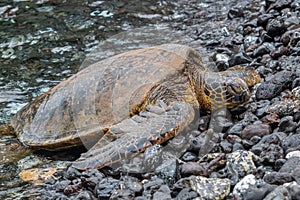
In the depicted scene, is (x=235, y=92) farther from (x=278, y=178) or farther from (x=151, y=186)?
(x=278, y=178)

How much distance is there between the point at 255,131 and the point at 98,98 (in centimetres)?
213

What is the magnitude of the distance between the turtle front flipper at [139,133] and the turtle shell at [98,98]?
41 centimetres

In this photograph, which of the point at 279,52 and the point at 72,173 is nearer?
the point at 72,173

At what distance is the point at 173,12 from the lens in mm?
11594

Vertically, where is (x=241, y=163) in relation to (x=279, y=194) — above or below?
below

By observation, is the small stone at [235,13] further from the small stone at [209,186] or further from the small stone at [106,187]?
the small stone at [209,186]

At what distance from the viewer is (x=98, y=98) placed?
600 cm

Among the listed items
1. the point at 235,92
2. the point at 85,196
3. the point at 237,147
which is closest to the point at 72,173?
the point at 85,196

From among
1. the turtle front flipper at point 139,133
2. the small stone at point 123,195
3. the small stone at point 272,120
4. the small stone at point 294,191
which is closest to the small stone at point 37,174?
the turtle front flipper at point 139,133

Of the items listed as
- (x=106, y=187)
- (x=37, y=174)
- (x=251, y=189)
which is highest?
(x=251, y=189)

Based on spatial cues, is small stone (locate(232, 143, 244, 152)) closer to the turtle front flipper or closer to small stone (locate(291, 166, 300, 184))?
the turtle front flipper

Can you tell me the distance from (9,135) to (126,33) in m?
4.48

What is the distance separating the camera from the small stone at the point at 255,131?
488 centimetres

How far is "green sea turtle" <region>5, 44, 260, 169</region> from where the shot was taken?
5.47 m
